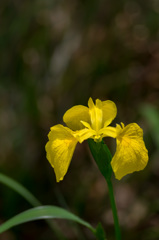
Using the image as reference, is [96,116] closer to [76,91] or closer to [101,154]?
[101,154]

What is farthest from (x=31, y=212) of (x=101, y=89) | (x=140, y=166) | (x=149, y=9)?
(x=149, y=9)

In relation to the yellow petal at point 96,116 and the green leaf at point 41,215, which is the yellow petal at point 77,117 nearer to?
the yellow petal at point 96,116

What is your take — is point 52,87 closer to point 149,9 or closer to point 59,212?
point 149,9

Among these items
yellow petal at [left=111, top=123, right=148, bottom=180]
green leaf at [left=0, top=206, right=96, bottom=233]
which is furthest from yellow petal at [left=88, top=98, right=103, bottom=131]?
green leaf at [left=0, top=206, right=96, bottom=233]

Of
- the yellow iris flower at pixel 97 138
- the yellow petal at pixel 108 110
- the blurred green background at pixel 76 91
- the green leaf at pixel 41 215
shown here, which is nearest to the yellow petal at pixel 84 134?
the yellow iris flower at pixel 97 138

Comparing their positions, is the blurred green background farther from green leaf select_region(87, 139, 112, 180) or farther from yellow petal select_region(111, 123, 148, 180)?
yellow petal select_region(111, 123, 148, 180)

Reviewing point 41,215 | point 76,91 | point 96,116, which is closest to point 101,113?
point 96,116
